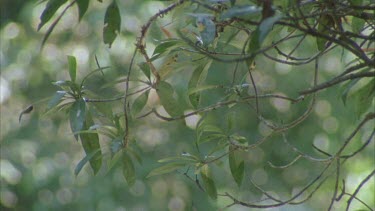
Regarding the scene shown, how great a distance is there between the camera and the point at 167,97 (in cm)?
97

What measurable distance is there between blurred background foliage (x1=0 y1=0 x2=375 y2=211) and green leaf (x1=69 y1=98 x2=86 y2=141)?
6.50ft

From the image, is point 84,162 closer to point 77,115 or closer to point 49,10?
point 77,115

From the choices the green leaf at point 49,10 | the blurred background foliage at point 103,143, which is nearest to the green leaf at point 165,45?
the green leaf at point 49,10

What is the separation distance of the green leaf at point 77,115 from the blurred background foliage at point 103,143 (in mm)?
1983

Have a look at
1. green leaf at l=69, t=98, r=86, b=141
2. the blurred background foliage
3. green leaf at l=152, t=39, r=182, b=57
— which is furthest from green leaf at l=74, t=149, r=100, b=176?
the blurred background foliage

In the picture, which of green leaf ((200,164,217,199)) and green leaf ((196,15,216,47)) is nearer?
green leaf ((196,15,216,47))

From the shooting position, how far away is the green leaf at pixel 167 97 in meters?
0.97

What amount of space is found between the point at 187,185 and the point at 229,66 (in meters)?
0.49

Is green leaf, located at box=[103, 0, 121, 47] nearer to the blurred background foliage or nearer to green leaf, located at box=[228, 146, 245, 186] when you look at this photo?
green leaf, located at box=[228, 146, 245, 186]

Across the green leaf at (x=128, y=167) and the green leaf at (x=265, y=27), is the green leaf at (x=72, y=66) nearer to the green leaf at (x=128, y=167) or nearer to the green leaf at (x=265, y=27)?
the green leaf at (x=128, y=167)

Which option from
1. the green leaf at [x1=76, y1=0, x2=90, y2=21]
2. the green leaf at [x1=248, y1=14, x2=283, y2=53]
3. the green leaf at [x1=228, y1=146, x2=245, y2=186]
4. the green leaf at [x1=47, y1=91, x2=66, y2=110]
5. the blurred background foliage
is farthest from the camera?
the blurred background foliage

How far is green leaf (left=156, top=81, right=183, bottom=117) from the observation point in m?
0.97

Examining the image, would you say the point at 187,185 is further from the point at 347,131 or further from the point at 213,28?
the point at 213,28

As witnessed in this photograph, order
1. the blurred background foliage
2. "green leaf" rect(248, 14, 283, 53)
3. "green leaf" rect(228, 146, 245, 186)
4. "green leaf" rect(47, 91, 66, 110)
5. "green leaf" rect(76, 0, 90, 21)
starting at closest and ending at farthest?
1. "green leaf" rect(248, 14, 283, 53)
2. "green leaf" rect(76, 0, 90, 21)
3. "green leaf" rect(47, 91, 66, 110)
4. "green leaf" rect(228, 146, 245, 186)
5. the blurred background foliage
